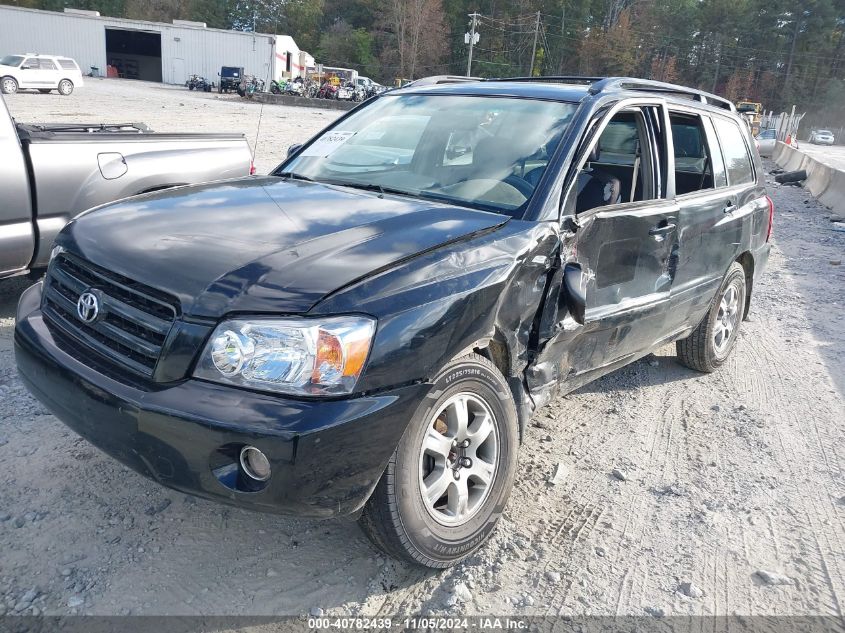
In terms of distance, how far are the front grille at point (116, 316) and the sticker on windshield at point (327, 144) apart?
1644 mm

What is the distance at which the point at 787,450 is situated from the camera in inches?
158

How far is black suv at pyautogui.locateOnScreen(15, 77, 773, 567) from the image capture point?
2.25m

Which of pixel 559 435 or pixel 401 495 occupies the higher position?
pixel 401 495

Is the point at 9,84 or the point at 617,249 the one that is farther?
the point at 9,84

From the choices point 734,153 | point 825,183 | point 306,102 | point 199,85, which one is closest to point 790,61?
point 306,102

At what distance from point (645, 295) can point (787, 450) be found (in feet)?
4.24

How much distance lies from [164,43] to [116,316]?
217 feet

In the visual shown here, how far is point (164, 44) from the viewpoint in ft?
198

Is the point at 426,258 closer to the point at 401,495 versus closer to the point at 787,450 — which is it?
the point at 401,495

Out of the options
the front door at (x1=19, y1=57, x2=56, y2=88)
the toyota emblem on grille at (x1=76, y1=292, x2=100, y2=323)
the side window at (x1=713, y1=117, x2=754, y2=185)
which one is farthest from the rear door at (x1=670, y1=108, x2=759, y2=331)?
the front door at (x1=19, y1=57, x2=56, y2=88)

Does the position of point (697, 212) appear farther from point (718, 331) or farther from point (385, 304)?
point (385, 304)

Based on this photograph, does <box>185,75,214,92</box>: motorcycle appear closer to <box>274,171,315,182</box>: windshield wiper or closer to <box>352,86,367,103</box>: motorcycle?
<box>352,86,367,103</box>: motorcycle

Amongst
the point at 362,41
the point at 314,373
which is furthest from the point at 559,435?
the point at 362,41

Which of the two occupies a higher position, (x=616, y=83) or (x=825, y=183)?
Answer: (x=616, y=83)
